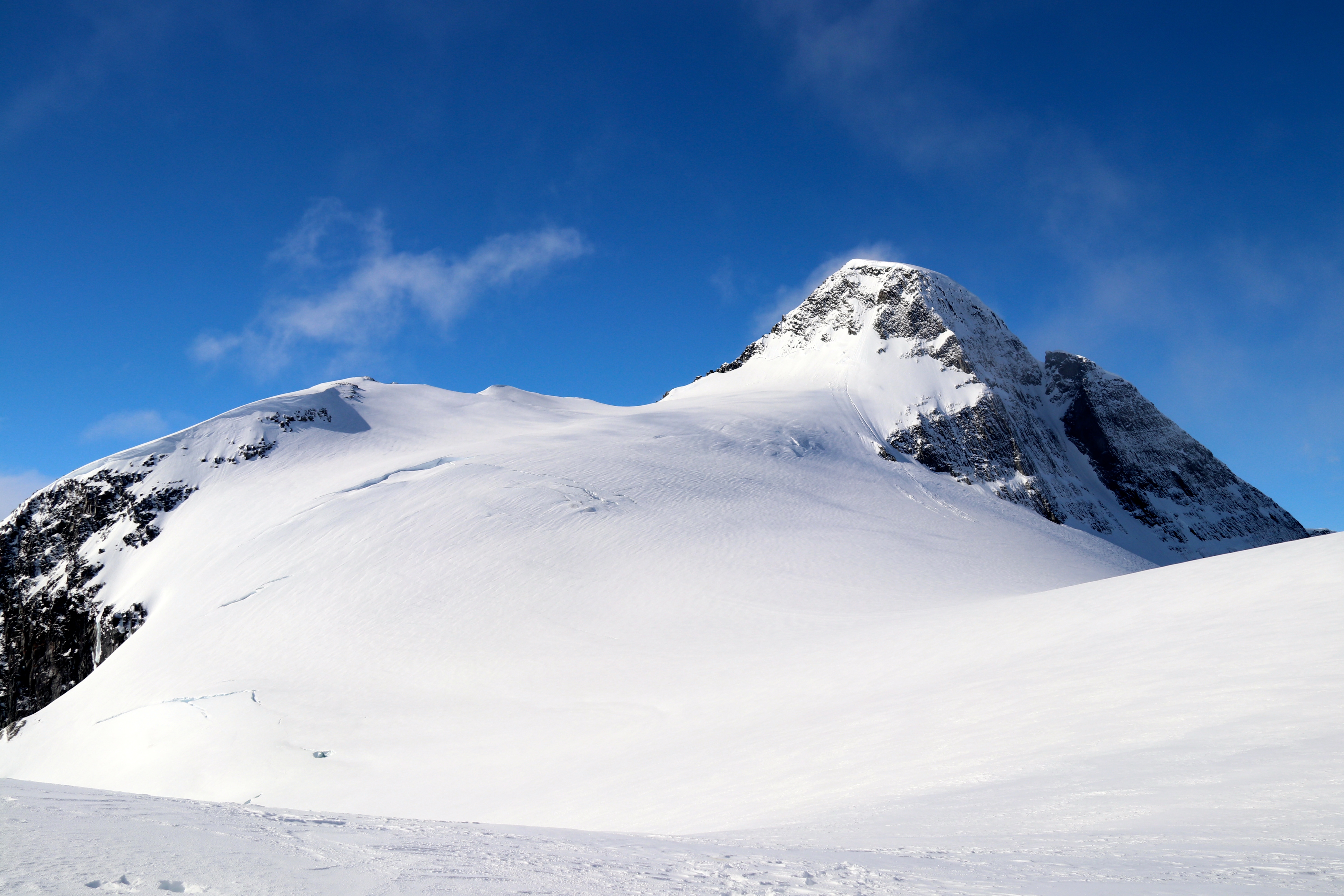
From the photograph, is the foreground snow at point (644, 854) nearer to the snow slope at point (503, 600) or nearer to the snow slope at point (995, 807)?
the snow slope at point (995, 807)

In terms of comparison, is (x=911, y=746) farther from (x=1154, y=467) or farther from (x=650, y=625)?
(x=1154, y=467)

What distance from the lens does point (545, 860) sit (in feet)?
13.4

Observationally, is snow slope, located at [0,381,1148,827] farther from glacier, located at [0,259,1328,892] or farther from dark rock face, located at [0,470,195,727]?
dark rock face, located at [0,470,195,727]

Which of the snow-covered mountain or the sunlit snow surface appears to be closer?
the sunlit snow surface

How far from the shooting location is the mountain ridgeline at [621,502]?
24.2m

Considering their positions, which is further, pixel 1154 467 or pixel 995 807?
pixel 1154 467

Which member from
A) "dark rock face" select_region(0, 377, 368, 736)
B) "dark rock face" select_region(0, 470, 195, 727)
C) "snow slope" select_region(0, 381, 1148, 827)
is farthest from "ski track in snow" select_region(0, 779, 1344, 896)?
"dark rock face" select_region(0, 470, 195, 727)

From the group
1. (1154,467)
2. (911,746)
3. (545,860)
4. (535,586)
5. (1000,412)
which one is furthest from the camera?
(1154,467)

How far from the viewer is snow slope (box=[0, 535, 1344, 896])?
3.62 m

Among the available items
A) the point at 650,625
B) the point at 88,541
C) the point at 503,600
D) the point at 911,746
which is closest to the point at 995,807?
the point at 911,746

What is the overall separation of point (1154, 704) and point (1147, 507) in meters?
59.8

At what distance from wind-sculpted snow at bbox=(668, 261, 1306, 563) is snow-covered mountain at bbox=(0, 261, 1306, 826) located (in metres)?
0.49

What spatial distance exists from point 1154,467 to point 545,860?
71397mm

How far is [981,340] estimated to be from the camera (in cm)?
5953
